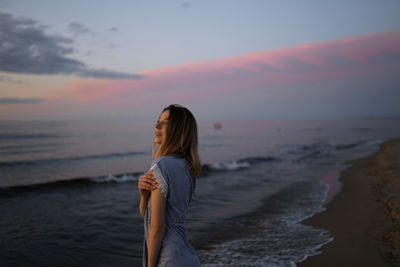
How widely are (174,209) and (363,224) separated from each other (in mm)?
6123

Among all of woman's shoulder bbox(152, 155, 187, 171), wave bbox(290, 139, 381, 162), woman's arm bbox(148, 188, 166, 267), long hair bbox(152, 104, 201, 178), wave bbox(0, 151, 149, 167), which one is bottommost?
wave bbox(290, 139, 381, 162)

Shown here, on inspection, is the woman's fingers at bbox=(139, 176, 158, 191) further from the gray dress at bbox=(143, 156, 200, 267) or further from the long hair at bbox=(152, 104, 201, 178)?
the long hair at bbox=(152, 104, 201, 178)

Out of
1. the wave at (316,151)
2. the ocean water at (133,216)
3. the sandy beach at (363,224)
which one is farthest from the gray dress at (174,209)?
the wave at (316,151)

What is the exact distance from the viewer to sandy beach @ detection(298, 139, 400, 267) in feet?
15.7

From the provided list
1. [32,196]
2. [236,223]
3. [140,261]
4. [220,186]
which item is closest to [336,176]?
[220,186]

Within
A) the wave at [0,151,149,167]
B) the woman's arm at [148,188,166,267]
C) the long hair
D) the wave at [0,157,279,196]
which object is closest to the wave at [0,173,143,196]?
the wave at [0,157,279,196]

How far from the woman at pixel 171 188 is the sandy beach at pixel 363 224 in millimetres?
3691

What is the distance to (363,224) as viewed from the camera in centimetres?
643

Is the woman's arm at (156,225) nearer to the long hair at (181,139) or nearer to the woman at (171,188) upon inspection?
the woman at (171,188)

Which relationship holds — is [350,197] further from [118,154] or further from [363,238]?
[118,154]

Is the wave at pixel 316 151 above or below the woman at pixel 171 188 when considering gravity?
below

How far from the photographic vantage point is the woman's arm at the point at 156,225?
5.81ft

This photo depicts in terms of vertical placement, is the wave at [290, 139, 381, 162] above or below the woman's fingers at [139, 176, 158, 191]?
below

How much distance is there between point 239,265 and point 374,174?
33.9 feet
